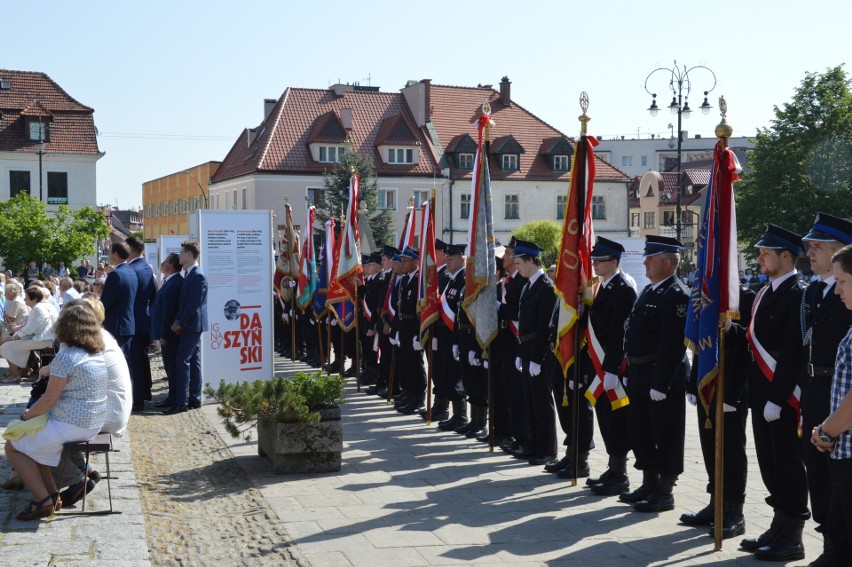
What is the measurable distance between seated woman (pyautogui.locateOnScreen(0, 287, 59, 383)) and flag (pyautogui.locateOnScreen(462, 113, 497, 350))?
26.0 feet

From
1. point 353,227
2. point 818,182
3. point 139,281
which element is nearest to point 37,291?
point 139,281

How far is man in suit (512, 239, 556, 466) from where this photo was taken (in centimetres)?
970

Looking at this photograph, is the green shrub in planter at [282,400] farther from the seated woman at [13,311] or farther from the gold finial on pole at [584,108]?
the seated woman at [13,311]

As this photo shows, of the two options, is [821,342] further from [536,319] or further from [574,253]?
[536,319]

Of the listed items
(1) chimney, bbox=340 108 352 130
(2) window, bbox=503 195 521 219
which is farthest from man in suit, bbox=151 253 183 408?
(2) window, bbox=503 195 521 219

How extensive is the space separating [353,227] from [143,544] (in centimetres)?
979

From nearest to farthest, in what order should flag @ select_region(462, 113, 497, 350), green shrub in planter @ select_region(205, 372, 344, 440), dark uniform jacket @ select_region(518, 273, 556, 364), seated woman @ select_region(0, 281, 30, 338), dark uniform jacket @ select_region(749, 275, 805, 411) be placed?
dark uniform jacket @ select_region(749, 275, 805, 411), green shrub in planter @ select_region(205, 372, 344, 440), dark uniform jacket @ select_region(518, 273, 556, 364), flag @ select_region(462, 113, 497, 350), seated woman @ select_region(0, 281, 30, 338)

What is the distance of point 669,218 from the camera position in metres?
76.4

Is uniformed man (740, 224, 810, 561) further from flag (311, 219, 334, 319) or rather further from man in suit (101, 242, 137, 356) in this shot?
flag (311, 219, 334, 319)

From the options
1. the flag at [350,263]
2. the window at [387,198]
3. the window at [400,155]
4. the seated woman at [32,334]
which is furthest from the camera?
the window at [400,155]

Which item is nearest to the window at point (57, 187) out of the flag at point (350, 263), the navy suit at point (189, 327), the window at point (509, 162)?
the window at point (509, 162)

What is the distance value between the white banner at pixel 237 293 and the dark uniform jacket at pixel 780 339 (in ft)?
27.0

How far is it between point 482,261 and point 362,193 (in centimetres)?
3712

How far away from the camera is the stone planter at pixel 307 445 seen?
9.09 m
